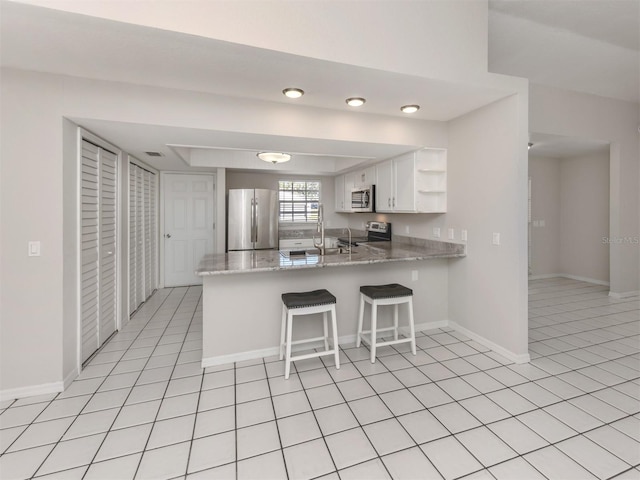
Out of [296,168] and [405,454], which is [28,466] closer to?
[405,454]

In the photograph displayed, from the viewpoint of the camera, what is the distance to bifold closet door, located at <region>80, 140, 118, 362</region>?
2672 mm

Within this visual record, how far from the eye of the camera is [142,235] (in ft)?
14.4

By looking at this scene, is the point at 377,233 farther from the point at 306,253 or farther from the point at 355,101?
the point at 355,101

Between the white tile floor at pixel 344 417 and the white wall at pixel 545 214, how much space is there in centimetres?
337

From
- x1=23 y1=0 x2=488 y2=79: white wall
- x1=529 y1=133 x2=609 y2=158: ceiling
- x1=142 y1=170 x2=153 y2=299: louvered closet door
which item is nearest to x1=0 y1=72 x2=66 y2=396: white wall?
x1=23 y1=0 x2=488 y2=79: white wall

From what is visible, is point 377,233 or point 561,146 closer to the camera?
point 561,146

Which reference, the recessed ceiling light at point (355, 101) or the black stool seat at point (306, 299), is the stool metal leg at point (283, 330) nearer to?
the black stool seat at point (306, 299)

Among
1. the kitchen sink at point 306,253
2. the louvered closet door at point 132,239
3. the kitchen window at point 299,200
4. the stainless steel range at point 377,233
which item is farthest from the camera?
the kitchen window at point 299,200

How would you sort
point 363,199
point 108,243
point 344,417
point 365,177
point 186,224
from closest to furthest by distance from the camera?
point 344,417 < point 108,243 < point 363,199 < point 365,177 < point 186,224

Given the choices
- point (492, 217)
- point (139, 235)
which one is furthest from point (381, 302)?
point (139, 235)

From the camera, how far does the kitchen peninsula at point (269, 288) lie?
276 cm

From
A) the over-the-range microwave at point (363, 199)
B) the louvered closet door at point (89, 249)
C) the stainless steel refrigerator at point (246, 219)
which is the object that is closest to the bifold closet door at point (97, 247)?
the louvered closet door at point (89, 249)

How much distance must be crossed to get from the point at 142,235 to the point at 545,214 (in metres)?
7.23

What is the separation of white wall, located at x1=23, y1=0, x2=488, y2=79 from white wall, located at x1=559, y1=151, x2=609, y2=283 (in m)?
4.78
